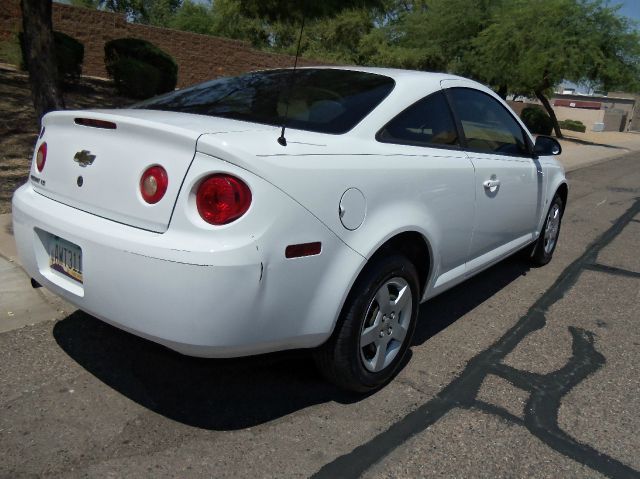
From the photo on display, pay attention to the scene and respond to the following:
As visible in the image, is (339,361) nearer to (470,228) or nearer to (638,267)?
(470,228)

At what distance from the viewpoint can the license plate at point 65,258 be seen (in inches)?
102

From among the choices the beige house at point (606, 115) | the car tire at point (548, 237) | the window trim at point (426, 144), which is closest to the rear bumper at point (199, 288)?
the window trim at point (426, 144)

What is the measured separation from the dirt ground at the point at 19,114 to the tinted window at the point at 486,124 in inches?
173

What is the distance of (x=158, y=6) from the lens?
4931 cm

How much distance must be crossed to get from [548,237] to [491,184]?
85.7 inches

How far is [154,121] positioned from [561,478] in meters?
2.38

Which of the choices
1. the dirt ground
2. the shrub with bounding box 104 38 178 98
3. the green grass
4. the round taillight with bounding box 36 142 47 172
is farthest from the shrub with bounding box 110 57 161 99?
the round taillight with bounding box 36 142 47 172

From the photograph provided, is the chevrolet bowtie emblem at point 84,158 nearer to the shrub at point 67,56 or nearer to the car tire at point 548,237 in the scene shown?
the car tire at point 548,237

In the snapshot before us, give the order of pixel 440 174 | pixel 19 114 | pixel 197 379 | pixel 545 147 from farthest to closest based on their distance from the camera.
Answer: pixel 19 114
pixel 545 147
pixel 440 174
pixel 197 379

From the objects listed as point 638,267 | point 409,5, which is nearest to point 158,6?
point 409,5

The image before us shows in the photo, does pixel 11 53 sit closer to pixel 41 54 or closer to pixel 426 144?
pixel 41 54

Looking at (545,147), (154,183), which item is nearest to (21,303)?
(154,183)

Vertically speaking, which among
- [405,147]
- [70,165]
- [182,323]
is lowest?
[182,323]

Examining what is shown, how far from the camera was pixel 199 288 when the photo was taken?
2.24 meters
